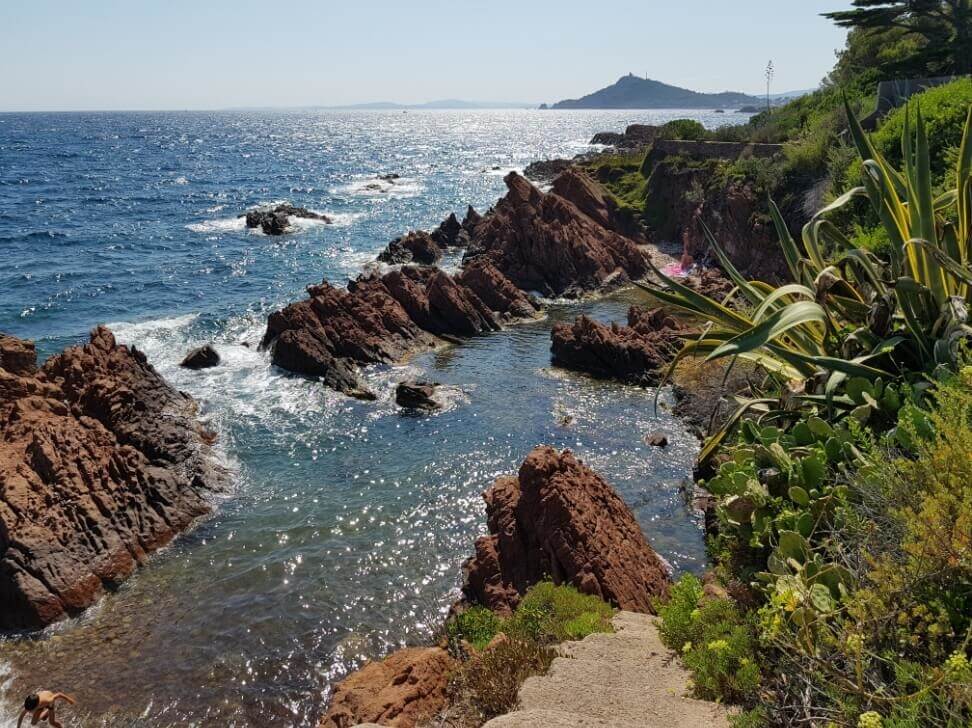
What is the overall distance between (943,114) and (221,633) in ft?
85.6

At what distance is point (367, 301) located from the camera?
3494 centimetres

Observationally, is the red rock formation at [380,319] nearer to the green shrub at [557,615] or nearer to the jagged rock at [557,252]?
the jagged rock at [557,252]

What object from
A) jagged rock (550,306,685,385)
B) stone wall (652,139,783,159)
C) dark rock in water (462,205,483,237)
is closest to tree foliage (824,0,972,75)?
stone wall (652,139,783,159)

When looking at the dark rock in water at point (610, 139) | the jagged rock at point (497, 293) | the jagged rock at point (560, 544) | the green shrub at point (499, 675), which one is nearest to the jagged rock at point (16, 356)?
the jagged rock at point (560, 544)

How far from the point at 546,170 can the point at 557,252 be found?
51.9 meters

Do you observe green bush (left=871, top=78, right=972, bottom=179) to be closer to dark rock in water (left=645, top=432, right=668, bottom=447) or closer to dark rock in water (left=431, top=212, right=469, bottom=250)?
dark rock in water (left=645, top=432, right=668, bottom=447)

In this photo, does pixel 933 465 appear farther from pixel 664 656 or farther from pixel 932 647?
pixel 664 656

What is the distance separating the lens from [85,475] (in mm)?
17469

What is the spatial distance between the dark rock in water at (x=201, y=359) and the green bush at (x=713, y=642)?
86.6ft

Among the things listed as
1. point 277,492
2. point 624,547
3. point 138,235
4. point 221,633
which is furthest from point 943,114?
point 138,235

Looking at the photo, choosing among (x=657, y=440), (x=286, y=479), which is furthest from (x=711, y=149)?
(x=286, y=479)

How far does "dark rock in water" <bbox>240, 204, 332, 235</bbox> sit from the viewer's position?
61750mm

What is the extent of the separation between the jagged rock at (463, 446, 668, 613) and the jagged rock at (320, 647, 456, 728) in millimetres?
2935

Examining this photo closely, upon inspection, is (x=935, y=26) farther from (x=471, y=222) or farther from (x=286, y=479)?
(x=286, y=479)
